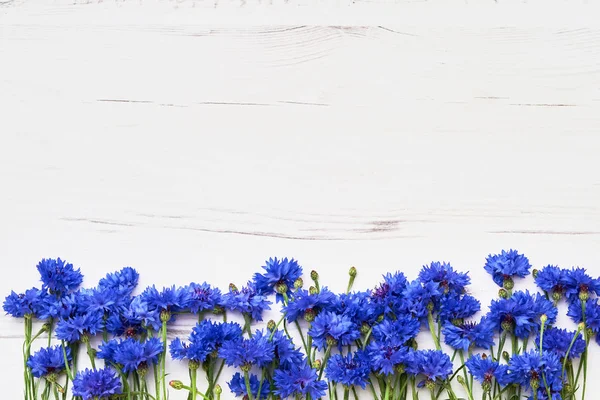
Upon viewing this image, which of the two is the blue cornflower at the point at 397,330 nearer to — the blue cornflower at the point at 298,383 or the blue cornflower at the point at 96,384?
the blue cornflower at the point at 298,383

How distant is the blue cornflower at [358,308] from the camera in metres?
0.82

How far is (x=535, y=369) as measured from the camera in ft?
2.55

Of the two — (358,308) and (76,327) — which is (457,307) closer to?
(358,308)

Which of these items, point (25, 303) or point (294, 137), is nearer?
point (25, 303)

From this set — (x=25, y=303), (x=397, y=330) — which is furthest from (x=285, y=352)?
(x=25, y=303)

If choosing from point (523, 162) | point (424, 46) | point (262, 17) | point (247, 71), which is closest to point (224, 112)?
point (247, 71)

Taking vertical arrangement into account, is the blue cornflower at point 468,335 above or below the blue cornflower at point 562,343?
above

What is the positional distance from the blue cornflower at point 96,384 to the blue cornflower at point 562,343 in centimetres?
60

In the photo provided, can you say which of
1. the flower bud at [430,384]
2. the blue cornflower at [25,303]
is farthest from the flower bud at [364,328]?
the blue cornflower at [25,303]

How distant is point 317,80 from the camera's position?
3.20 ft

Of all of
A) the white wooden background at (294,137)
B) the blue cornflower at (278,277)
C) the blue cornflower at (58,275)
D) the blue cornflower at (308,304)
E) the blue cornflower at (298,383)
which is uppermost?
the white wooden background at (294,137)

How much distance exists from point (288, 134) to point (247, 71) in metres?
0.13

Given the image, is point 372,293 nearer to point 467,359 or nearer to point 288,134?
point 467,359

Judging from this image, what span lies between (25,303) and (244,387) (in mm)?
343
